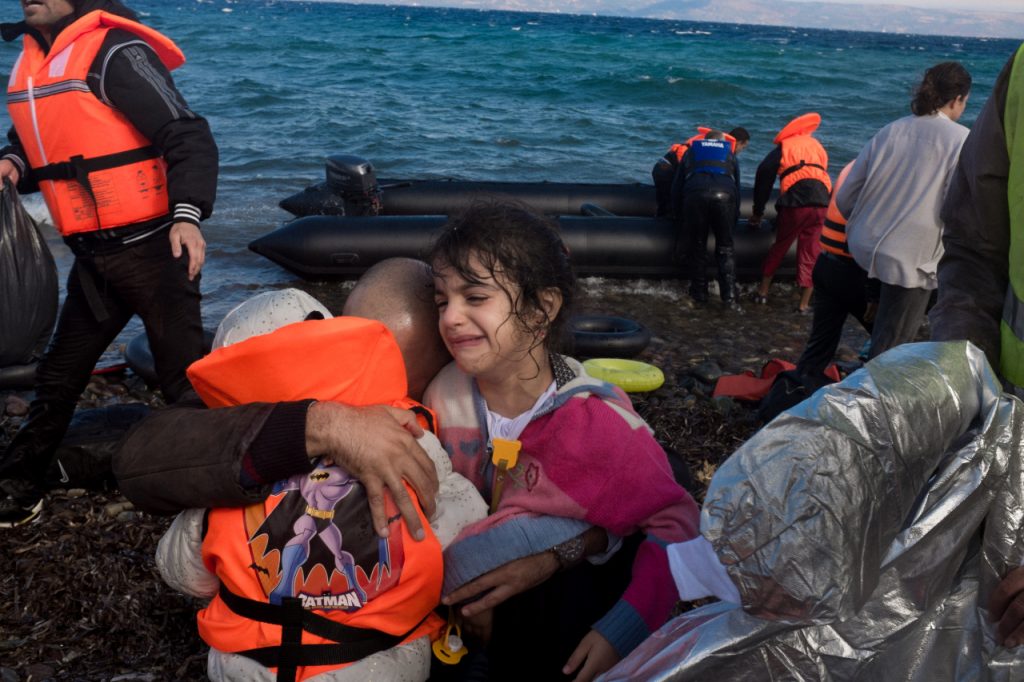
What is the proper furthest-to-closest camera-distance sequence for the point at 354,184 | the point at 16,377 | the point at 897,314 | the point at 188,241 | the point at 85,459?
the point at 354,184
the point at 16,377
the point at 897,314
the point at 85,459
the point at 188,241

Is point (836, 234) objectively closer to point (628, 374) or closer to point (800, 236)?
point (628, 374)

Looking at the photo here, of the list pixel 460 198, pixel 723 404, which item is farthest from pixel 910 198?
pixel 460 198

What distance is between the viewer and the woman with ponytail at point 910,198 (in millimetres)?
4695

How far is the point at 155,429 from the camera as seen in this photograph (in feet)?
5.11

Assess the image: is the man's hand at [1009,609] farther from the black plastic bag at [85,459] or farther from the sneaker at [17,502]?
the sneaker at [17,502]

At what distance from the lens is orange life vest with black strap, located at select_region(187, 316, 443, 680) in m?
1.50

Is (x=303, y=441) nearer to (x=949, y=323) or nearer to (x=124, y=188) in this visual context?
(x=949, y=323)

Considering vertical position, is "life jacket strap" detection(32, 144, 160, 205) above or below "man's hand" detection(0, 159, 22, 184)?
above

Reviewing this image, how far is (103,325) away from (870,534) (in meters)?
3.40

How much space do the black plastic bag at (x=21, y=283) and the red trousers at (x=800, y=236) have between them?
21.1 ft

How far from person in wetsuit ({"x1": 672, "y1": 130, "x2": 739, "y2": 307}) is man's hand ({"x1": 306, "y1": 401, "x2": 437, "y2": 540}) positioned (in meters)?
6.94

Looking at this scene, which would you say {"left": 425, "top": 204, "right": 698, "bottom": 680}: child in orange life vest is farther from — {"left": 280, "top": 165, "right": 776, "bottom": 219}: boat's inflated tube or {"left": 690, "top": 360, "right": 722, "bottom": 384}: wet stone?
{"left": 280, "top": 165, "right": 776, "bottom": 219}: boat's inflated tube

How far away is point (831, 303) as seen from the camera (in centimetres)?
547

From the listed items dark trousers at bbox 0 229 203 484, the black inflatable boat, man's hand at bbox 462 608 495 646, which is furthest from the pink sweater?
the black inflatable boat
